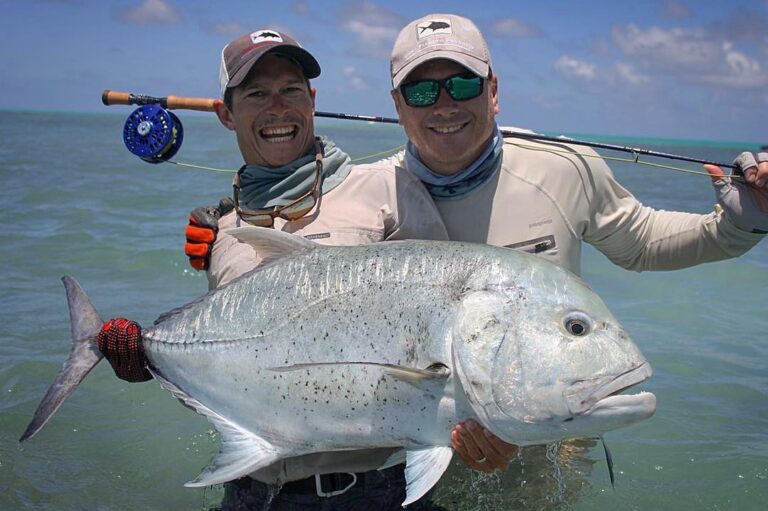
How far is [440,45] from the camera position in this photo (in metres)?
2.93

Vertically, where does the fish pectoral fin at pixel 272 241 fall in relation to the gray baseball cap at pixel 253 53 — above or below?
below

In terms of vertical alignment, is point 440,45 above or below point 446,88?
above

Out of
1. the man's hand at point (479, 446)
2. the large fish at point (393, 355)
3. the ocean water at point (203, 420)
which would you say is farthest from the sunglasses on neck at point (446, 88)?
the ocean water at point (203, 420)

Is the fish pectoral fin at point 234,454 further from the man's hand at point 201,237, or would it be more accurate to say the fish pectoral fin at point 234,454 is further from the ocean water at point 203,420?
the ocean water at point 203,420

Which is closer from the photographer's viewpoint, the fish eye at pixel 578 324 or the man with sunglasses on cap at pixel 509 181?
the fish eye at pixel 578 324

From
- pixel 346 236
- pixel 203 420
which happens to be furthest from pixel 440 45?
pixel 203 420

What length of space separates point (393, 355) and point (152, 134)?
2379 millimetres

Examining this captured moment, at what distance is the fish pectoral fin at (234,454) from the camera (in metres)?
2.44

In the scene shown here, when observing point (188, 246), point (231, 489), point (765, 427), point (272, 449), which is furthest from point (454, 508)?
point (765, 427)

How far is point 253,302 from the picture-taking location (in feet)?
8.48

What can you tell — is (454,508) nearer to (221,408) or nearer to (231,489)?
(231,489)

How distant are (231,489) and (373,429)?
960mm

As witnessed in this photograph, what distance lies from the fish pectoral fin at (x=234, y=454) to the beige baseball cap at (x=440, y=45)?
59.0 inches

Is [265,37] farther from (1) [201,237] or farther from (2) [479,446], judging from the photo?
(2) [479,446]
